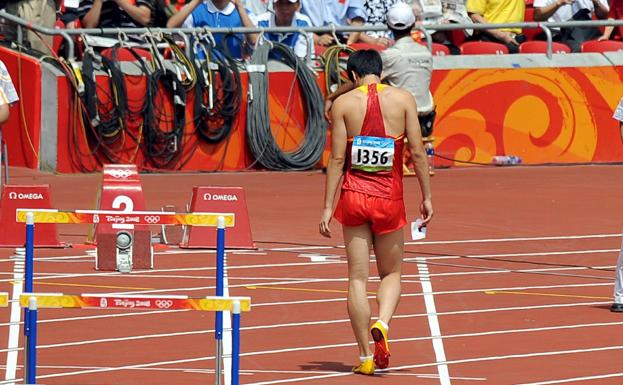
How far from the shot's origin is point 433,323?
10.7 metres

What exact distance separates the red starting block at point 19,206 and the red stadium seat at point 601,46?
9.70 metres

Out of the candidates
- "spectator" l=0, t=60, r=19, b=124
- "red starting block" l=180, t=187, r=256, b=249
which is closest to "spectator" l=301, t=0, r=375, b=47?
"red starting block" l=180, t=187, r=256, b=249

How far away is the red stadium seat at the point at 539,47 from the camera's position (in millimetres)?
20812

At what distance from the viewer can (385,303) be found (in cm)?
923

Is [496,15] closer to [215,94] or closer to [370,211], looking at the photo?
[215,94]

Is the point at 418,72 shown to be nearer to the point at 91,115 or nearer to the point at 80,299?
the point at 91,115

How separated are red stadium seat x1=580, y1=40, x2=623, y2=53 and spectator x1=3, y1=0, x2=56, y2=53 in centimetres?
689

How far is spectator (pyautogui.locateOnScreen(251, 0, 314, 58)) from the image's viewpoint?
64.6 ft

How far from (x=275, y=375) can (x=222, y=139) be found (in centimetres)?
1033

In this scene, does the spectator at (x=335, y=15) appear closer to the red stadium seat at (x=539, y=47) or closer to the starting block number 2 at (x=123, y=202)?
the red stadium seat at (x=539, y=47)

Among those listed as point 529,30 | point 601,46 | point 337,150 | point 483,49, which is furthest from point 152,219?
point 529,30

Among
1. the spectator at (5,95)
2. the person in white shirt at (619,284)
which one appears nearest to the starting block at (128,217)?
the spectator at (5,95)

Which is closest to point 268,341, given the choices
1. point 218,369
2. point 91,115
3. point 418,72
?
point 218,369

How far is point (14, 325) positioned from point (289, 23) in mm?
10122
